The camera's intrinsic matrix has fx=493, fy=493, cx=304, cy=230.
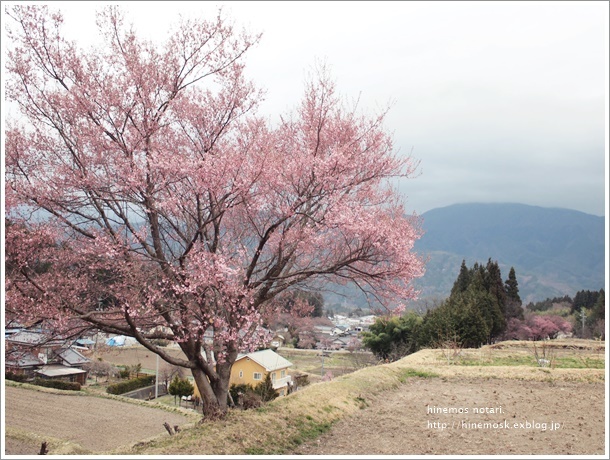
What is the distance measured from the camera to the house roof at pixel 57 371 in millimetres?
29000

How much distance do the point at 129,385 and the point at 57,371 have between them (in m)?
4.29

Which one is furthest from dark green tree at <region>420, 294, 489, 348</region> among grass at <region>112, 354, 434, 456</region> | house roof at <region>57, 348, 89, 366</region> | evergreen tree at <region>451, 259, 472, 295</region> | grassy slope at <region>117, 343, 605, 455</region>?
house roof at <region>57, 348, 89, 366</region>

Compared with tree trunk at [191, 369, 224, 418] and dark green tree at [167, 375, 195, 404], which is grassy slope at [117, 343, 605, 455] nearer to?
tree trunk at [191, 369, 224, 418]

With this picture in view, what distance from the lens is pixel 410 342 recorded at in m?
35.4

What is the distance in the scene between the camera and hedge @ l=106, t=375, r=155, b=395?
29.4 m

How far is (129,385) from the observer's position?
1225 inches

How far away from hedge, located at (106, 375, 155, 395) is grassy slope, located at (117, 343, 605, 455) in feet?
65.6

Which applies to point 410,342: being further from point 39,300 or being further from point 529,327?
point 39,300

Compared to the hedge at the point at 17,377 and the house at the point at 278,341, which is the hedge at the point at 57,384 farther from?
the house at the point at 278,341

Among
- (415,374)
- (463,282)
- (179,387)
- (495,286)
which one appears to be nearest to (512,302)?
(495,286)

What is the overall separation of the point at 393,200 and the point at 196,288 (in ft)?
13.6

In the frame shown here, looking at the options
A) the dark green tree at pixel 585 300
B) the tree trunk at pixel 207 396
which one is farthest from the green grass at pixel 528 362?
the dark green tree at pixel 585 300

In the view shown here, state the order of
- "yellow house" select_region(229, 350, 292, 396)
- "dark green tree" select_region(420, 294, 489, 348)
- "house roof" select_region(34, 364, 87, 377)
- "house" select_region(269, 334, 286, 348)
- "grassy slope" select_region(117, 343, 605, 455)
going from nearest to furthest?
"grassy slope" select_region(117, 343, 605, 455) → "house roof" select_region(34, 364, 87, 377) → "dark green tree" select_region(420, 294, 489, 348) → "yellow house" select_region(229, 350, 292, 396) → "house" select_region(269, 334, 286, 348)

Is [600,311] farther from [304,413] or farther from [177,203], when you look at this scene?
[177,203]
